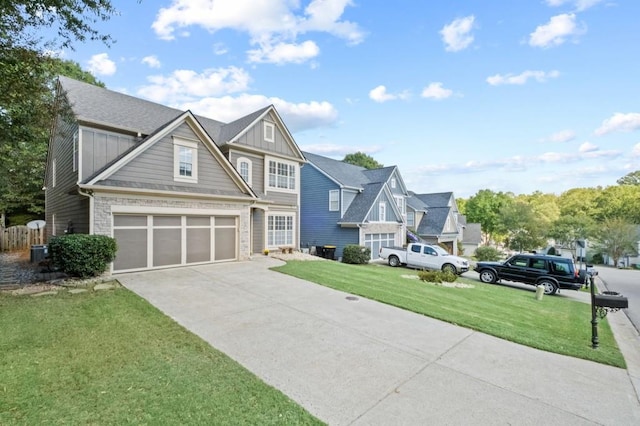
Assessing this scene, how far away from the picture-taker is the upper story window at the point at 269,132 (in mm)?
17406

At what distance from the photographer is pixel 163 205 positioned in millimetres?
11391

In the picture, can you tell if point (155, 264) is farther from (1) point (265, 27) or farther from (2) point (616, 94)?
(2) point (616, 94)

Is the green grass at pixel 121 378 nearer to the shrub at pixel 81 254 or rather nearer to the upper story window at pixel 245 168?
the shrub at pixel 81 254

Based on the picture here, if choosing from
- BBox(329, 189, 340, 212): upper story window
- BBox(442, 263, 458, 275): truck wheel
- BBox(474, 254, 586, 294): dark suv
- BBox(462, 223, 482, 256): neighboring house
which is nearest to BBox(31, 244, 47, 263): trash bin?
BBox(329, 189, 340, 212): upper story window

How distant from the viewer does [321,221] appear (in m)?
23.2

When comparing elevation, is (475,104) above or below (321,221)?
above

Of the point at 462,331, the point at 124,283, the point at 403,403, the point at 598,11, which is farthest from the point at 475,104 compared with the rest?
the point at 124,283

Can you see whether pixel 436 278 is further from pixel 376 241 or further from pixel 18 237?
pixel 18 237

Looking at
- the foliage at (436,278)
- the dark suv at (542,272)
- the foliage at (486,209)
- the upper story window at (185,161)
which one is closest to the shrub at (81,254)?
the upper story window at (185,161)

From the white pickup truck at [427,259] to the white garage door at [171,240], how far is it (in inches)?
455

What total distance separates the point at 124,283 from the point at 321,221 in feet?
50.7

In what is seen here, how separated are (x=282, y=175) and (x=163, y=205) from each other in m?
8.23

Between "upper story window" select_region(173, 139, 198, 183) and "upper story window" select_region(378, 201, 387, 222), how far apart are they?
14.7m

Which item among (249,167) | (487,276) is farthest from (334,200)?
(487,276)
